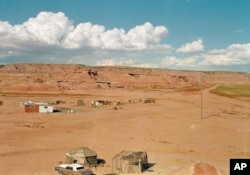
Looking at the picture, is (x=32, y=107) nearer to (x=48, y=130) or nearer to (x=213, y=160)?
(x=48, y=130)

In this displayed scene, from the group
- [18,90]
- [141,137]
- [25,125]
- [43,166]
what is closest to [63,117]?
[25,125]

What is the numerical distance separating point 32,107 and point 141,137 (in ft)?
106

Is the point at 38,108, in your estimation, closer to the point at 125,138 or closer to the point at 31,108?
the point at 31,108

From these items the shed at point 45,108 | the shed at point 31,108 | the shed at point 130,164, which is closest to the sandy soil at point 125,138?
the shed at point 130,164

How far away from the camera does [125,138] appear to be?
43156 millimetres

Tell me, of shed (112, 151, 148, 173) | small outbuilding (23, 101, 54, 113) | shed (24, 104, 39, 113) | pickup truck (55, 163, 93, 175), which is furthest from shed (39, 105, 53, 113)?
pickup truck (55, 163, 93, 175)

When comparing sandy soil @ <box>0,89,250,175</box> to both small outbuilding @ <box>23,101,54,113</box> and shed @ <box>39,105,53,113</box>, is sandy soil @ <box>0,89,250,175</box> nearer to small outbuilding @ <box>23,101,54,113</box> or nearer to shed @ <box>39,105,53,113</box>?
small outbuilding @ <box>23,101,54,113</box>

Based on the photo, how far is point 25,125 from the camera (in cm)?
5244

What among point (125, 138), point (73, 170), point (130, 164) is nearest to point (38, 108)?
point (125, 138)

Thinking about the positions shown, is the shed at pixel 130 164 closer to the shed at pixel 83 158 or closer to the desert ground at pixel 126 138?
the desert ground at pixel 126 138

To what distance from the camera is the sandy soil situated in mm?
31812

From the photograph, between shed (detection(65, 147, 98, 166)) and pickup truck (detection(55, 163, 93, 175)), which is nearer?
pickup truck (detection(55, 163, 93, 175))

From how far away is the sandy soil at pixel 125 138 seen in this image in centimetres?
3181

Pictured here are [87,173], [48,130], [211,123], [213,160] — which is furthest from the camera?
[211,123]
